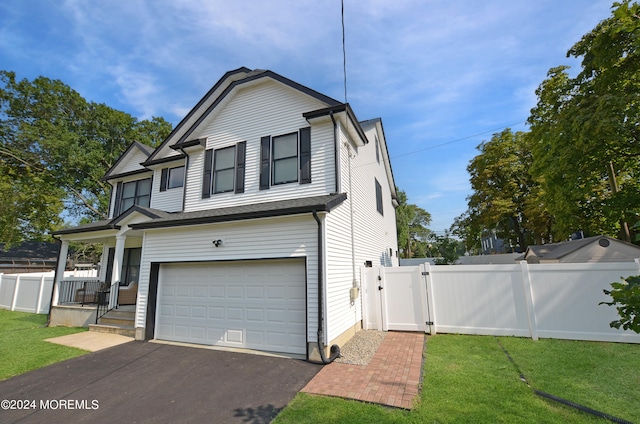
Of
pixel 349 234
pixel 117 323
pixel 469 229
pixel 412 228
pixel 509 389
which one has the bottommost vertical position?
pixel 509 389

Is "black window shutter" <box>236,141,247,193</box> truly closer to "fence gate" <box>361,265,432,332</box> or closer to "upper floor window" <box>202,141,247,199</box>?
"upper floor window" <box>202,141,247,199</box>

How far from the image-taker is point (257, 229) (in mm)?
7375

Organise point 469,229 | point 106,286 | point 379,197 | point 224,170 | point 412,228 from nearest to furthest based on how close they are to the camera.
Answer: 1. point 224,170
2. point 106,286
3. point 379,197
4. point 469,229
5. point 412,228

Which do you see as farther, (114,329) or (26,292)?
(26,292)

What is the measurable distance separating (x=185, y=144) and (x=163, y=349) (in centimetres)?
691

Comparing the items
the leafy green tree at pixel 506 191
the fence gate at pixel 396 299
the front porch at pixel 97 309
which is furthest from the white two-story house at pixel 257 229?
the leafy green tree at pixel 506 191

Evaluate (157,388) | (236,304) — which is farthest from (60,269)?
(157,388)

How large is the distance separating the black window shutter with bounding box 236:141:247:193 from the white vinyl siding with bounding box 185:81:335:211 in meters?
0.15

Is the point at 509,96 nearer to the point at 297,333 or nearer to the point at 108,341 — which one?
the point at 297,333

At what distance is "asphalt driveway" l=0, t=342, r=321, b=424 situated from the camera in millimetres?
4133

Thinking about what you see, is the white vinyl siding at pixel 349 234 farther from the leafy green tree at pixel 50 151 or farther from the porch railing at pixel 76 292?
the leafy green tree at pixel 50 151

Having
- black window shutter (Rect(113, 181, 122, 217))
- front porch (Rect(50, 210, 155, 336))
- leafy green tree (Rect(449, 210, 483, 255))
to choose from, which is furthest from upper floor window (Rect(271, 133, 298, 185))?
leafy green tree (Rect(449, 210, 483, 255))

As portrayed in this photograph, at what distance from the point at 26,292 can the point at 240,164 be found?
1475 cm

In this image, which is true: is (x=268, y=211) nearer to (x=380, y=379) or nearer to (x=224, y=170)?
(x=224, y=170)
